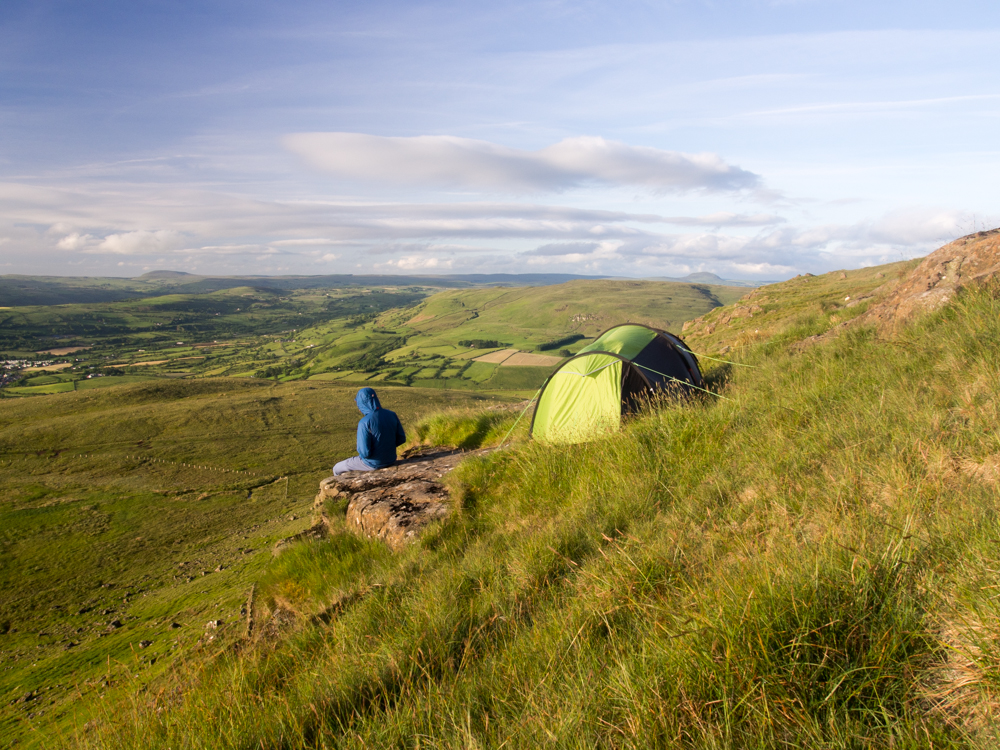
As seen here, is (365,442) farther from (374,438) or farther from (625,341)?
(625,341)

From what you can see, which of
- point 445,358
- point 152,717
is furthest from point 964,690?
point 445,358

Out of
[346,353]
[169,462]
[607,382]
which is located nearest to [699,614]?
[607,382]

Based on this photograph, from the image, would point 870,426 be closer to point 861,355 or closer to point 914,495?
point 914,495

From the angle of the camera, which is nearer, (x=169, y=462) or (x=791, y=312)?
(x=791, y=312)

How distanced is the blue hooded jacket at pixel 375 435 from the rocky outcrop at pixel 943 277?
979 cm

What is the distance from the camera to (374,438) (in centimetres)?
979

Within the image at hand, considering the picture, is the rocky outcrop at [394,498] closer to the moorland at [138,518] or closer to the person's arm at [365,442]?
→ the person's arm at [365,442]

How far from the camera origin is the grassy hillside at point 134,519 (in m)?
8.04

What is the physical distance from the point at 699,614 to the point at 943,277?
11.2 metres

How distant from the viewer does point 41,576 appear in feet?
49.0

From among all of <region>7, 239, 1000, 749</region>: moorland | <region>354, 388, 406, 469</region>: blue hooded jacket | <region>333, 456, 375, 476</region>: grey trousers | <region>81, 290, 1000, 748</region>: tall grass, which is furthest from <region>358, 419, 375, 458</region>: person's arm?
<region>81, 290, 1000, 748</region>: tall grass

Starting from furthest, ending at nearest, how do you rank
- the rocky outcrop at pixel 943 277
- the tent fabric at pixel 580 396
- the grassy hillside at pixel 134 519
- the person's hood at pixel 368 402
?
the person's hood at pixel 368 402 < the tent fabric at pixel 580 396 < the rocky outcrop at pixel 943 277 < the grassy hillside at pixel 134 519

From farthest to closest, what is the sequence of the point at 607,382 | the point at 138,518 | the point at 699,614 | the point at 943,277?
1. the point at 138,518
2. the point at 943,277
3. the point at 607,382
4. the point at 699,614

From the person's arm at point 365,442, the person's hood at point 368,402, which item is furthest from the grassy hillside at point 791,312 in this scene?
the person's arm at point 365,442
